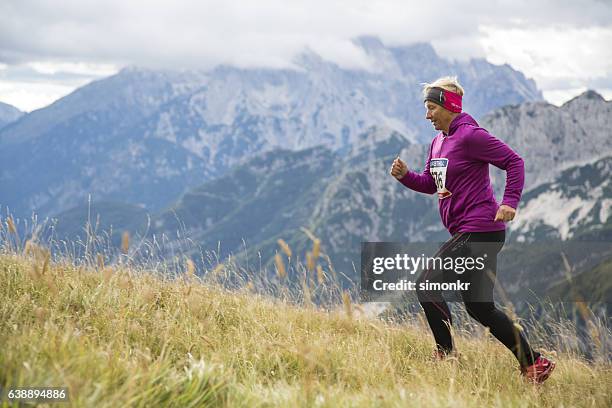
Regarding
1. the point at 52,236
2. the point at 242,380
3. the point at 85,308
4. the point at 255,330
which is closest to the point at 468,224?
the point at 255,330

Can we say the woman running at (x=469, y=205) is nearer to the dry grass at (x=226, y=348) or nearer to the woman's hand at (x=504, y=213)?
the woman's hand at (x=504, y=213)

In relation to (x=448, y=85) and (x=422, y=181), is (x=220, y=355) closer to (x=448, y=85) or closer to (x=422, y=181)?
(x=422, y=181)

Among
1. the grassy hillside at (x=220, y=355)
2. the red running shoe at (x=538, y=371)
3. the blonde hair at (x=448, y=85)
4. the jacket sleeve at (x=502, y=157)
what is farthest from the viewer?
the blonde hair at (x=448, y=85)

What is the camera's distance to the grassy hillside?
3521 millimetres

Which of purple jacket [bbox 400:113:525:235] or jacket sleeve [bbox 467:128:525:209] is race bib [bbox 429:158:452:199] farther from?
jacket sleeve [bbox 467:128:525:209]

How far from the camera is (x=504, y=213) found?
5.56 meters

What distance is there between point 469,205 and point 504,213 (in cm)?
47

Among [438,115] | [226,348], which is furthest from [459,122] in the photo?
[226,348]

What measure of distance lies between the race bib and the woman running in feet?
0.04

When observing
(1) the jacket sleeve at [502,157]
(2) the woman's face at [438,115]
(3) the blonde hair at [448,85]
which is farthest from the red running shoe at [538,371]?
(3) the blonde hair at [448,85]

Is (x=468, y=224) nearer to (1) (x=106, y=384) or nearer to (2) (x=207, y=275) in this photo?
(2) (x=207, y=275)

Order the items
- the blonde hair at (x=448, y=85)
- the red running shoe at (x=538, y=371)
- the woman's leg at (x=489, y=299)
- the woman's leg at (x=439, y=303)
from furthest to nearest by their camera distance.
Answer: the blonde hair at (x=448, y=85) → the woman's leg at (x=439, y=303) → the woman's leg at (x=489, y=299) → the red running shoe at (x=538, y=371)

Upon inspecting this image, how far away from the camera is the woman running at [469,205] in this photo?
18.7 feet

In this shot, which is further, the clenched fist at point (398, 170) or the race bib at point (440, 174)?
the clenched fist at point (398, 170)
